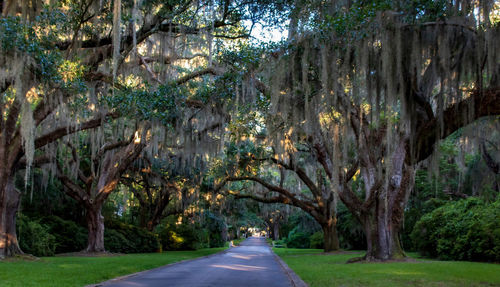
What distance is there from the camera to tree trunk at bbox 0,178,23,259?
14570 mm

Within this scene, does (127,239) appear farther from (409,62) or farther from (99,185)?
(409,62)

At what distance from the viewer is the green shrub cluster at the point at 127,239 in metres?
25.1

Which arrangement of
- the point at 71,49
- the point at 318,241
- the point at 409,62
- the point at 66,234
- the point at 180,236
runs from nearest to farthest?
the point at 409,62 → the point at 71,49 → the point at 66,234 → the point at 318,241 → the point at 180,236

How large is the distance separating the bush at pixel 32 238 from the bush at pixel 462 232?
1698 centimetres

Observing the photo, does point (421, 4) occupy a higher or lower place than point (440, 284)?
higher

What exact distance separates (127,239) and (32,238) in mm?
8062

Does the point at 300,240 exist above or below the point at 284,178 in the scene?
below

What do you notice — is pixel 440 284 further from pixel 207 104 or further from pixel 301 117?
pixel 207 104

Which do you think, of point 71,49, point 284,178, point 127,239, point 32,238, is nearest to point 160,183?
point 127,239

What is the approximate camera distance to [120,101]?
13.3 metres

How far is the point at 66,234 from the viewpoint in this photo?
76.9ft

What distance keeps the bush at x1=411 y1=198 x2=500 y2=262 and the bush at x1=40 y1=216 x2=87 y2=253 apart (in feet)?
58.3

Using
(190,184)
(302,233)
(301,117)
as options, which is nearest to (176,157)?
(190,184)

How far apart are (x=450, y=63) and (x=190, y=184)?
19228 millimetres
